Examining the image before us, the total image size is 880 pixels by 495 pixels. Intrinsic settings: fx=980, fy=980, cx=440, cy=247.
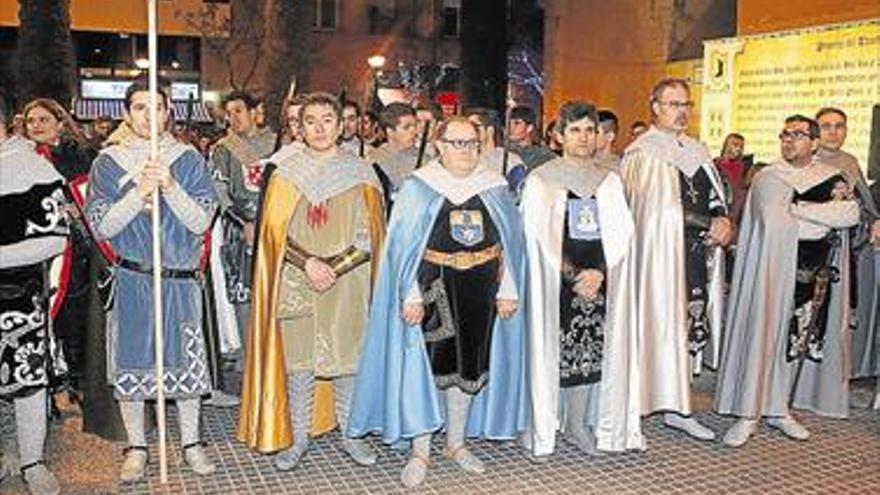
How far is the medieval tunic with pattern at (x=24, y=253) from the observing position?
14.1 ft

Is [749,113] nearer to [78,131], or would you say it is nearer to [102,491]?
[78,131]

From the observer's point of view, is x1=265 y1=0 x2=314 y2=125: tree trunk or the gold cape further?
x1=265 y1=0 x2=314 y2=125: tree trunk

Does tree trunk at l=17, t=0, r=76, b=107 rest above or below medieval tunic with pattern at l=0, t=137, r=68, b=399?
above

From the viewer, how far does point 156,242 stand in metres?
4.39

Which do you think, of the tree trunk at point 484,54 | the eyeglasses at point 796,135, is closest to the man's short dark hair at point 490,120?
the eyeglasses at point 796,135

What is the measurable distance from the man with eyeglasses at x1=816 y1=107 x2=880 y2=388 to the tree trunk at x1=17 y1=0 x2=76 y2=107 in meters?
7.82

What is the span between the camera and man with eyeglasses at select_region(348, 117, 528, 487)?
4684 millimetres

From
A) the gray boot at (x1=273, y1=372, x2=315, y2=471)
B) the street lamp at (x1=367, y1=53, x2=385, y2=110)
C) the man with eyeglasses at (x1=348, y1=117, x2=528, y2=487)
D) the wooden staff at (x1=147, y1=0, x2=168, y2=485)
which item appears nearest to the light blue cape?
the man with eyeglasses at (x1=348, y1=117, x2=528, y2=487)

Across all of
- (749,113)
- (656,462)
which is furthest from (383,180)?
(749,113)

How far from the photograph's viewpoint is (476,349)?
4.80m

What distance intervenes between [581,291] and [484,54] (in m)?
10.2

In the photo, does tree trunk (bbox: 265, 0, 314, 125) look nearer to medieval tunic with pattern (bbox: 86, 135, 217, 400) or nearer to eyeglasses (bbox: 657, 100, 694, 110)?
eyeglasses (bbox: 657, 100, 694, 110)

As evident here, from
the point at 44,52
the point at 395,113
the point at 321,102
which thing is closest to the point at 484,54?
the point at 44,52

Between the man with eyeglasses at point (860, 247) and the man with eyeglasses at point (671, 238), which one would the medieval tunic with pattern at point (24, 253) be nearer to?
the man with eyeglasses at point (671, 238)
